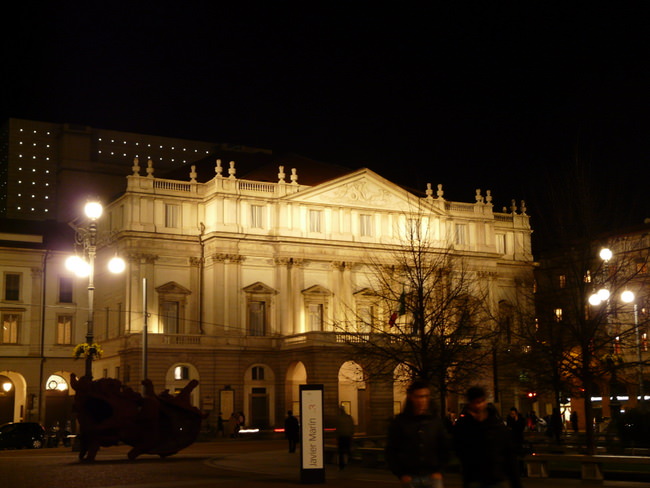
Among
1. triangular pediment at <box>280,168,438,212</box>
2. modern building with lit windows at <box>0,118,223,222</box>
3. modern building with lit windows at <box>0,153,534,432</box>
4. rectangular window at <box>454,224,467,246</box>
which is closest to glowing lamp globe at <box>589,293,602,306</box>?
modern building with lit windows at <box>0,153,534,432</box>

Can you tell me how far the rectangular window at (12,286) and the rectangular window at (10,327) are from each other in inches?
51.7

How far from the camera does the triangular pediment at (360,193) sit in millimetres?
74250

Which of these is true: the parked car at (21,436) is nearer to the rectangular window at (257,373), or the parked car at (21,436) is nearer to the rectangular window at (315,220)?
the rectangular window at (257,373)

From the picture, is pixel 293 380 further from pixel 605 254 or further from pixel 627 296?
pixel 605 254

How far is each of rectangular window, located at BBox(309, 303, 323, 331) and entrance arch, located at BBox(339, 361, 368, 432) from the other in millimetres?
3930

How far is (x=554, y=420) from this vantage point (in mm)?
40562

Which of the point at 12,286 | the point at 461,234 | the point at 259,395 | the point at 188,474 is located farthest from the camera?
the point at 461,234

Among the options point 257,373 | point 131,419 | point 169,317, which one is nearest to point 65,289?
point 169,317

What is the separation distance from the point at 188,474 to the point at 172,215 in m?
44.4

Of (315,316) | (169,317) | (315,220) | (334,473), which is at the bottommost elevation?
(334,473)

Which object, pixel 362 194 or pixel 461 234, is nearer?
pixel 362 194

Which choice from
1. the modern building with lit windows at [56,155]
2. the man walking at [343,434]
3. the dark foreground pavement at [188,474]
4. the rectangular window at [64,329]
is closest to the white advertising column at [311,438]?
the dark foreground pavement at [188,474]

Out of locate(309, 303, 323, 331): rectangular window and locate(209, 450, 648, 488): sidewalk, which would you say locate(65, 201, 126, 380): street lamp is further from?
locate(309, 303, 323, 331): rectangular window

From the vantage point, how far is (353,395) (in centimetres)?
7344
